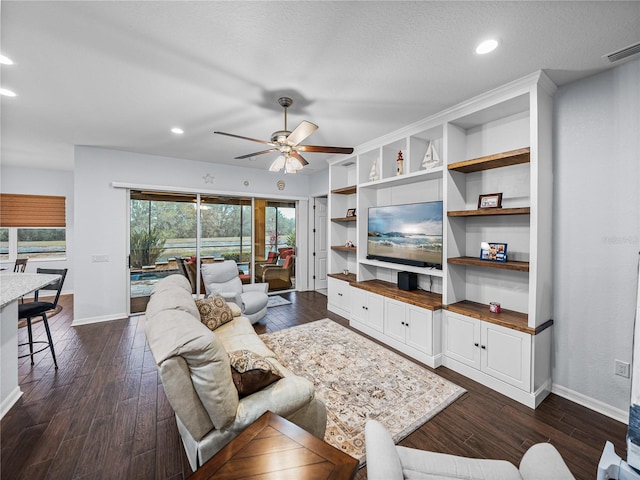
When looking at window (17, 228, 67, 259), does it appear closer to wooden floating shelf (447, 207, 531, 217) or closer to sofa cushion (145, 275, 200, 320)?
sofa cushion (145, 275, 200, 320)

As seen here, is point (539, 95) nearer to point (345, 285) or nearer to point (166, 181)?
point (345, 285)

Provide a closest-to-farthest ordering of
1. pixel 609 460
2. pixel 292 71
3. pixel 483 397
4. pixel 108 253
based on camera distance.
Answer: pixel 609 460, pixel 292 71, pixel 483 397, pixel 108 253

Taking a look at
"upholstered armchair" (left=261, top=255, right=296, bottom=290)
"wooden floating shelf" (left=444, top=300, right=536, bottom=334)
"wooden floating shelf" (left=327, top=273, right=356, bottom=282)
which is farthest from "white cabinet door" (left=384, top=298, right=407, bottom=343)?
"upholstered armchair" (left=261, top=255, right=296, bottom=290)

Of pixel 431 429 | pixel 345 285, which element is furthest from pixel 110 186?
pixel 431 429

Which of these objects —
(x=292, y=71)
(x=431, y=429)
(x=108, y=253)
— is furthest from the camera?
(x=108, y=253)

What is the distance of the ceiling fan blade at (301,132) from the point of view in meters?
2.30

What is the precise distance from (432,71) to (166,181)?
4.60 metres

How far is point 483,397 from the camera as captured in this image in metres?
2.41

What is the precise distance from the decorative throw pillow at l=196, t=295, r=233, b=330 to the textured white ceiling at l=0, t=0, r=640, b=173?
2.13 meters

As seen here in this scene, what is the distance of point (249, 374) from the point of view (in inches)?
60.8

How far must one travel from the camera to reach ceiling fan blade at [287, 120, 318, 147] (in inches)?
90.6

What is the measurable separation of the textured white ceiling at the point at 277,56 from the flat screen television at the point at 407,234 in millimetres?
1130

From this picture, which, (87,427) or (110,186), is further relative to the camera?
(110,186)

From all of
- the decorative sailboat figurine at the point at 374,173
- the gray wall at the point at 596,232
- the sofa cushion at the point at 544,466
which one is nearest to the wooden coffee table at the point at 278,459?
the sofa cushion at the point at 544,466
